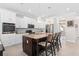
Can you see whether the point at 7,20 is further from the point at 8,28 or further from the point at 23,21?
the point at 23,21

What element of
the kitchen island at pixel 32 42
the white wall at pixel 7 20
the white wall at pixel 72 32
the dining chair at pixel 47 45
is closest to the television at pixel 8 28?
the white wall at pixel 7 20

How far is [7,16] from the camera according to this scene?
2.20 meters

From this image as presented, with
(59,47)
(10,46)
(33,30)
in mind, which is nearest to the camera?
(10,46)

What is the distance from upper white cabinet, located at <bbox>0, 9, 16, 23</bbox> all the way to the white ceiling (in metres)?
0.10

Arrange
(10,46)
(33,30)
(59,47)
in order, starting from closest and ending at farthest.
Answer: (10,46)
(33,30)
(59,47)

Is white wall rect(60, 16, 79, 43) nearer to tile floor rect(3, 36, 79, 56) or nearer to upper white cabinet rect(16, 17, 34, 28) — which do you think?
tile floor rect(3, 36, 79, 56)

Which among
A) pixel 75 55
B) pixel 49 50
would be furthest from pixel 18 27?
pixel 75 55

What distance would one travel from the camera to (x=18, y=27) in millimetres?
2242

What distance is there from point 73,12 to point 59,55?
104 cm

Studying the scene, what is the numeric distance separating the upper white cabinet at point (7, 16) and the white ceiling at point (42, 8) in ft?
0.31

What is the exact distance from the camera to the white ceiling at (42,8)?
2.16m

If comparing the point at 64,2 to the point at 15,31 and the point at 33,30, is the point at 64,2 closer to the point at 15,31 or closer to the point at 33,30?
the point at 33,30

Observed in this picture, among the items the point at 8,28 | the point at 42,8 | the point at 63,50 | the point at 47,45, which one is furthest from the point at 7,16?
the point at 63,50

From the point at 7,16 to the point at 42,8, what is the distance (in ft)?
2.72
